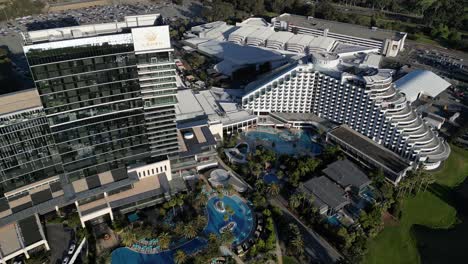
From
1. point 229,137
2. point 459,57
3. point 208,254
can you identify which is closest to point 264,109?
point 229,137

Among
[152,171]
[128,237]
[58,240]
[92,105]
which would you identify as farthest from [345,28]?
[58,240]

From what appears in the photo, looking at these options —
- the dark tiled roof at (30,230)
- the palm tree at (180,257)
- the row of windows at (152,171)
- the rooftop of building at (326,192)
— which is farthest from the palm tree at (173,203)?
the rooftop of building at (326,192)

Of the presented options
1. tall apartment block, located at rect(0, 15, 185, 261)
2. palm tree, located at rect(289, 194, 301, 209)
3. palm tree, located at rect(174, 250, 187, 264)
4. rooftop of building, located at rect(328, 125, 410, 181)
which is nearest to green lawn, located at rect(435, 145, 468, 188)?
rooftop of building, located at rect(328, 125, 410, 181)

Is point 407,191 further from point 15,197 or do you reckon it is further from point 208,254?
point 15,197

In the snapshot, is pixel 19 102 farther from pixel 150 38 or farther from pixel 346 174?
pixel 346 174

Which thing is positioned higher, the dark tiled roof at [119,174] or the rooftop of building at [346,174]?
the dark tiled roof at [119,174]

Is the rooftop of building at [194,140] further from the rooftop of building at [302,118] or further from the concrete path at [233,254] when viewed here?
the rooftop of building at [302,118]

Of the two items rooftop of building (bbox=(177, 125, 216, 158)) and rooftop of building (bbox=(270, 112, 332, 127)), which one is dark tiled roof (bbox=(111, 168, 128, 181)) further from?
rooftop of building (bbox=(270, 112, 332, 127))
